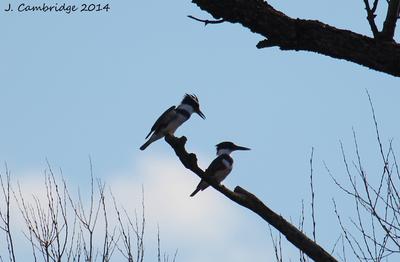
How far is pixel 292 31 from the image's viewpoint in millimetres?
3045

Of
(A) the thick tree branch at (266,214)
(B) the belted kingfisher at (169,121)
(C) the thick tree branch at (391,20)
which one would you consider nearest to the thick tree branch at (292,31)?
(C) the thick tree branch at (391,20)

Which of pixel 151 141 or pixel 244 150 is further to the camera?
pixel 244 150

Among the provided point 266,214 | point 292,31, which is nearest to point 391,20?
point 292,31

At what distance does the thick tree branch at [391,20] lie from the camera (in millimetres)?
2928

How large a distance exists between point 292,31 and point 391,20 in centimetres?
41

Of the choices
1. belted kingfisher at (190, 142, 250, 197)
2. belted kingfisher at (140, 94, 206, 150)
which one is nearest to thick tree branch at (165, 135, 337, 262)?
belted kingfisher at (190, 142, 250, 197)

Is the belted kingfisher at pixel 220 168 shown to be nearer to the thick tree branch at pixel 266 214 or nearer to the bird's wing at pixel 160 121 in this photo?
the bird's wing at pixel 160 121

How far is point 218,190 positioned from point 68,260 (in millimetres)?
→ 2508

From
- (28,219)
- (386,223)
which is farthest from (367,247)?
(28,219)

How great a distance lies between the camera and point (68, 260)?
619cm

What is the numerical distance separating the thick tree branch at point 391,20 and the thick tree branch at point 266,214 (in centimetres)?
108

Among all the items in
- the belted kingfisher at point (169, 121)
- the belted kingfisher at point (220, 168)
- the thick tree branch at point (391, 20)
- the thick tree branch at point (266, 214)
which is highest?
the belted kingfisher at point (169, 121)

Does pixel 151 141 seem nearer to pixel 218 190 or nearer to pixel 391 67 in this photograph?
pixel 218 190

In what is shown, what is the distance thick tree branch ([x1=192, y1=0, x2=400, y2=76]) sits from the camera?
2939 millimetres
